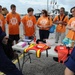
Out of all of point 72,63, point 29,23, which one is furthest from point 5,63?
point 29,23

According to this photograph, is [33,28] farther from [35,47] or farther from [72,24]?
[35,47]

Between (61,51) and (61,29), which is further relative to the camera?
(61,29)

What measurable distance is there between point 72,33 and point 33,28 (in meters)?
2.18

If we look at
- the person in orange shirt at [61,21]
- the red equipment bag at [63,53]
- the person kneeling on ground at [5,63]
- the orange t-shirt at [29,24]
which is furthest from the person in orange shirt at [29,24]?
the person kneeling on ground at [5,63]

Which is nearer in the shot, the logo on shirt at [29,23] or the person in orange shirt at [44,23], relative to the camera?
the logo on shirt at [29,23]

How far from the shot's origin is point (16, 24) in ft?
26.1

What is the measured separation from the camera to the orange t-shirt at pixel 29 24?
7801 millimetres

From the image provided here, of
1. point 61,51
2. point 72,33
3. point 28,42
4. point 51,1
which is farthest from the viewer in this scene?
point 51,1

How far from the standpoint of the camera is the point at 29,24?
7.83m

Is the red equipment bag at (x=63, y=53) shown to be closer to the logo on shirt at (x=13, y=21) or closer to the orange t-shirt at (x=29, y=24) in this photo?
the orange t-shirt at (x=29, y=24)

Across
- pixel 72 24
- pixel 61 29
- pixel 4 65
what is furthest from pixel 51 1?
pixel 4 65

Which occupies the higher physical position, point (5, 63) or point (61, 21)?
point (61, 21)

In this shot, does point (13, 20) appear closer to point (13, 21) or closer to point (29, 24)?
point (13, 21)

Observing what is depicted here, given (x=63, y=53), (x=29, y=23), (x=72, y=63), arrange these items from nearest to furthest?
(x=72, y=63)
(x=63, y=53)
(x=29, y=23)
